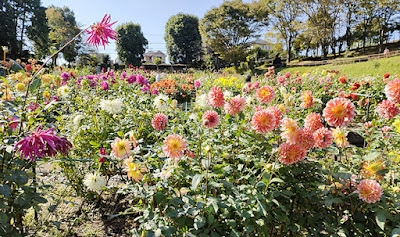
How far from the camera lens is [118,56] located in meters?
31.4

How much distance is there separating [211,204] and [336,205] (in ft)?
2.23

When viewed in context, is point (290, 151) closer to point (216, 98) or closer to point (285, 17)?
point (216, 98)

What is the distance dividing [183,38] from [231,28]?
952 centimetres

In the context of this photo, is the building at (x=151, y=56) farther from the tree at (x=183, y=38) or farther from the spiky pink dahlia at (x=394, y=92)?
the spiky pink dahlia at (x=394, y=92)

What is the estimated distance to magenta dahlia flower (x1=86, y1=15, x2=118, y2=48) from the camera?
→ 109cm

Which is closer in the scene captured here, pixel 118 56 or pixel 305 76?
pixel 305 76

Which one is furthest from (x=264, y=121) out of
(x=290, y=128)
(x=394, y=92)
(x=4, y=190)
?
(x=4, y=190)

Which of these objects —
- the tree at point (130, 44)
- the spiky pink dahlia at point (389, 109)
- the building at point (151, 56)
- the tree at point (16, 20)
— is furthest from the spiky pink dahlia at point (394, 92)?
the building at point (151, 56)

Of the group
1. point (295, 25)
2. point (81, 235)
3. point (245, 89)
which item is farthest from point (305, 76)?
point (295, 25)

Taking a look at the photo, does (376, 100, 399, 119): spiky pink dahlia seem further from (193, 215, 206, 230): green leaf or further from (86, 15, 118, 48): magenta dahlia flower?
(86, 15, 118, 48): magenta dahlia flower

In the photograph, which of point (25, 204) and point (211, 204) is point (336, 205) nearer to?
point (211, 204)

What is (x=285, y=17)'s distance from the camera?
78.1ft

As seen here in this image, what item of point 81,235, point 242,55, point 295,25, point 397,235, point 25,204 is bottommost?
point 81,235

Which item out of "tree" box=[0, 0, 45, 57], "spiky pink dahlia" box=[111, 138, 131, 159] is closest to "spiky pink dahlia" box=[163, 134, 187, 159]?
"spiky pink dahlia" box=[111, 138, 131, 159]
